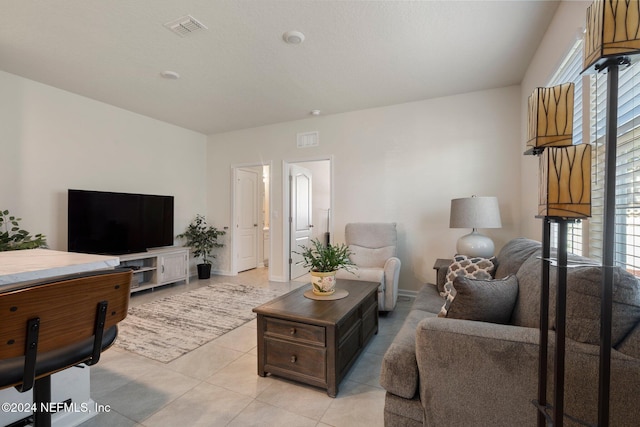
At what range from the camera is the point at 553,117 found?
1057mm

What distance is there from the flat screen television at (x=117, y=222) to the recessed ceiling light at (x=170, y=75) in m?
1.81

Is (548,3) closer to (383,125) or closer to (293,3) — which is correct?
(293,3)

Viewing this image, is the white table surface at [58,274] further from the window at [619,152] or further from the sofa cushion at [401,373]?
the window at [619,152]

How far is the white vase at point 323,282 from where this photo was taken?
223 centimetres

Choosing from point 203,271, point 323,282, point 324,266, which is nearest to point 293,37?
point 324,266

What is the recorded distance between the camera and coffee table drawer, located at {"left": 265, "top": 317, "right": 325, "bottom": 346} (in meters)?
1.80

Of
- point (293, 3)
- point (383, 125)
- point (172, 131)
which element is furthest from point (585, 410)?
point (172, 131)

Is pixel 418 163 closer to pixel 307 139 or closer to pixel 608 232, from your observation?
pixel 307 139

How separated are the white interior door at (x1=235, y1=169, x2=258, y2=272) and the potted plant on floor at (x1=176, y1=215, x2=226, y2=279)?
0.39m

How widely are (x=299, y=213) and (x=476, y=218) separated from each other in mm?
2971

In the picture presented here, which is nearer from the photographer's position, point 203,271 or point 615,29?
point 615,29

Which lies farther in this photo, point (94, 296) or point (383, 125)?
point (383, 125)

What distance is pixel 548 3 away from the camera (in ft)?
6.86

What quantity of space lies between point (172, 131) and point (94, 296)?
461cm
